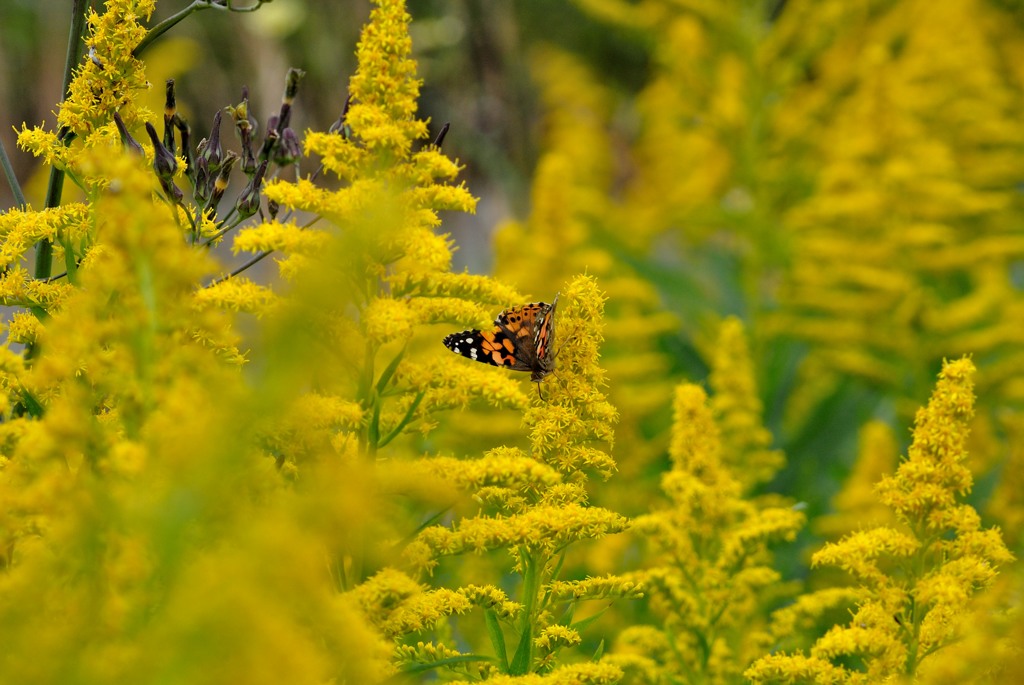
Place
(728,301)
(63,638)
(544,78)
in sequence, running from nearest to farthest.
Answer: (63,638) < (728,301) < (544,78)

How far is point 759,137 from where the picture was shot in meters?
5.97

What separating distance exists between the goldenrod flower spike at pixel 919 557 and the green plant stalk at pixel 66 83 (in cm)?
118

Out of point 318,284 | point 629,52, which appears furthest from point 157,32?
point 629,52

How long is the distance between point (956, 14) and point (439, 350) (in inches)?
239

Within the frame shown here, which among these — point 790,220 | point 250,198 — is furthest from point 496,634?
point 790,220

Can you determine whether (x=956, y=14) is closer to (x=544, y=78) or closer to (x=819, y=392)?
(x=819, y=392)

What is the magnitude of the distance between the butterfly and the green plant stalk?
1.99 ft

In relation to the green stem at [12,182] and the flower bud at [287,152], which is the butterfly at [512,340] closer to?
the flower bud at [287,152]

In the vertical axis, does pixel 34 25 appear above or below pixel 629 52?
below

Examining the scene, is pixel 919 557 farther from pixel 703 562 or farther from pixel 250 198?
pixel 250 198

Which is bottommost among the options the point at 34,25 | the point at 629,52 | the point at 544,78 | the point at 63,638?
the point at 63,638

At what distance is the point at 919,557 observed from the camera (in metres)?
1.68

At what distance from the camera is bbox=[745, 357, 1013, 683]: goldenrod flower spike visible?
1587mm

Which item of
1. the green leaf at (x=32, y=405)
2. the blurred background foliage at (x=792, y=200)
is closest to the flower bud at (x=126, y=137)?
the green leaf at (x=32, y=405)
